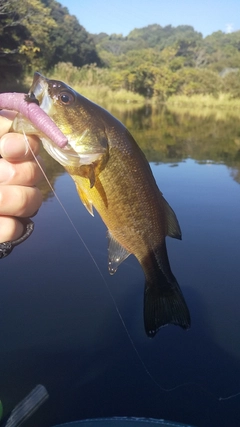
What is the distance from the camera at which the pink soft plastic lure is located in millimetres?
1362

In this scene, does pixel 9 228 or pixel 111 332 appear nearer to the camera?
pixel 9 228

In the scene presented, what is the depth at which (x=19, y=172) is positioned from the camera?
1653mm

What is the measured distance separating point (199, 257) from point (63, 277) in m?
1.48

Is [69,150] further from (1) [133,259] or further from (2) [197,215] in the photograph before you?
(2) [197,215]

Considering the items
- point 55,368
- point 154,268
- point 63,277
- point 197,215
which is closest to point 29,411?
point 154,268

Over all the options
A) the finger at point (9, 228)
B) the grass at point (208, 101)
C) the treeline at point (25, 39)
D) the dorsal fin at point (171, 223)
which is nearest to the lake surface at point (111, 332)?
the finger at point (9, 228)

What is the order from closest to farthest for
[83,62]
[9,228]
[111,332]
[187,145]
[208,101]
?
[9,228]
[111,332]
[187,145]
[208,101]
[83,62]

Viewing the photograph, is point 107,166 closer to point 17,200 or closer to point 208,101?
point 17,200

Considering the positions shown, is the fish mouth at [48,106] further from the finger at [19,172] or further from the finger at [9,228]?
the finger at [9,228]

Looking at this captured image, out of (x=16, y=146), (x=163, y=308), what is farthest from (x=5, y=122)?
(x=163, y=308)

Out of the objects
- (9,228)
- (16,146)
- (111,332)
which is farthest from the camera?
(111,332)

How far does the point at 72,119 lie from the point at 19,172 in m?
Result: 0.31

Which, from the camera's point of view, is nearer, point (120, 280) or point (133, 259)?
point (120, 280)

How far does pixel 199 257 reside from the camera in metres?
4.41
